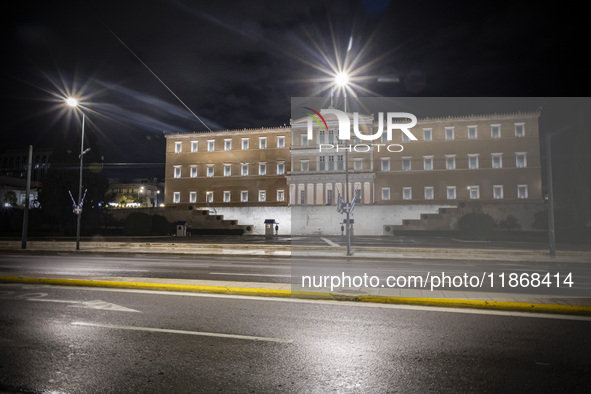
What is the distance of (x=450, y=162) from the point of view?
49625mm

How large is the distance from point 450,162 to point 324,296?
46109 millimetres

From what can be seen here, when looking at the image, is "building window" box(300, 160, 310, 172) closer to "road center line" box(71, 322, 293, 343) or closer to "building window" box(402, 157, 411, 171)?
"building window" box(402, 157, 411, 171)

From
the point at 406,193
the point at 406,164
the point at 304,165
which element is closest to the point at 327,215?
the point at 304,165

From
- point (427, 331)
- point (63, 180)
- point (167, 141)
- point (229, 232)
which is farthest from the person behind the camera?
point (167, 141)

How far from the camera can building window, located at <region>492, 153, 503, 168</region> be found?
158 ft

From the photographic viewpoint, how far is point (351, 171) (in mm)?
51875

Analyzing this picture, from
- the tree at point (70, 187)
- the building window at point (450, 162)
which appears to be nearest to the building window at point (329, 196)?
the building window at point (450, 162)

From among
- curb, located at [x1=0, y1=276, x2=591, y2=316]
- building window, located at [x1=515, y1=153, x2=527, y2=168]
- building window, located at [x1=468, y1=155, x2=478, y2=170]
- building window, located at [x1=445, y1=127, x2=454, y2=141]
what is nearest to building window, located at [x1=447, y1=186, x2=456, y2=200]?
building window, located at [x1=468, y1=155, x2=478, y2=170]

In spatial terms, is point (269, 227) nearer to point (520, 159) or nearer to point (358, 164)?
point (358, 164)

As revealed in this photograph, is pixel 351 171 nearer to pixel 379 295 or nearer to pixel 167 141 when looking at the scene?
pixel 167 141

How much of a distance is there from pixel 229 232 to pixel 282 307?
42621mm

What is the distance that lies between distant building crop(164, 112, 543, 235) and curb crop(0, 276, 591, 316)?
39.8 meters

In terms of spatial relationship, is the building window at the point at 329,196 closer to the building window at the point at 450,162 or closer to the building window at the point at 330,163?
the building window at the point at 330,163

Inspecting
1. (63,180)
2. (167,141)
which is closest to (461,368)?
(63,180)
